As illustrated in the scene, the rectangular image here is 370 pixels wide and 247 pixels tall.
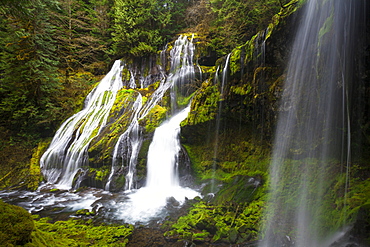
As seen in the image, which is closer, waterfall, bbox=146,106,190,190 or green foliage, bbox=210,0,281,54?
waterfall, bbox=146,106,190,190

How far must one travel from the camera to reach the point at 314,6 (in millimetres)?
4375

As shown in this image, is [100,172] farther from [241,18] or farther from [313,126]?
[241,18]

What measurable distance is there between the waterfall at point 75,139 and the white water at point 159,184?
10.7ft

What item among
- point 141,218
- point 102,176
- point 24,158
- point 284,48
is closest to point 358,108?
point 284,48

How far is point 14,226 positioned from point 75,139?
8.17 metres

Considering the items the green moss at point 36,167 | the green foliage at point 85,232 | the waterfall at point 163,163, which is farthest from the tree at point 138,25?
the green foliage at point 85,232

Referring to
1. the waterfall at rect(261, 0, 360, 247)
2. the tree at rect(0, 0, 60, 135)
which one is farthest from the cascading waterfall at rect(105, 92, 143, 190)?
the tree at rect(0, 0, 60, 135)

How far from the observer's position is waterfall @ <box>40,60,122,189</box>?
8.44 m

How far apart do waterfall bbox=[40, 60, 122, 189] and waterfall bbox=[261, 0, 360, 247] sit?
26.3 feet

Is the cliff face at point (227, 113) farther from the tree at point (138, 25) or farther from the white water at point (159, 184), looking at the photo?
the tree at point (138, 25)

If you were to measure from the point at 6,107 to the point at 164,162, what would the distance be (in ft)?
33.4

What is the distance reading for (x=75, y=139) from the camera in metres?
9.51

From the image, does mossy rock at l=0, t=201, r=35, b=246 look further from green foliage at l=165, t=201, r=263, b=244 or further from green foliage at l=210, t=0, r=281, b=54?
green foliage at l=210, t=0, r=281, b=54

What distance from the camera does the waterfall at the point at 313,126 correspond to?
395 centimetres
